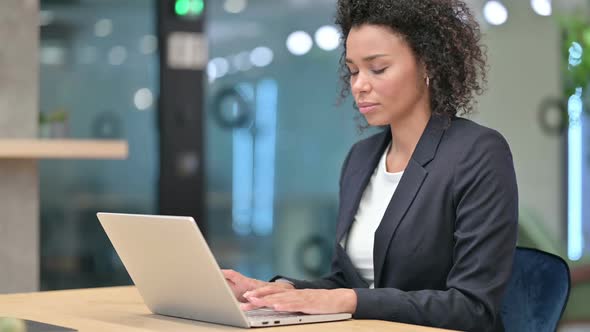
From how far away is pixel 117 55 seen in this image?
4.38 meters

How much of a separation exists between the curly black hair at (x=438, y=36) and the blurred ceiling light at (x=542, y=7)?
2930 mm

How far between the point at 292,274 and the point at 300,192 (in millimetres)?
369

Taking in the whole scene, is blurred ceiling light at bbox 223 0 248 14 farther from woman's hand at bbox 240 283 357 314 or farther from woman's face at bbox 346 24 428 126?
woman's hand at bbox 240 283 357 314

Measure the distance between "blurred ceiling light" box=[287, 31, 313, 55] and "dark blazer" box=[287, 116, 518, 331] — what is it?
7.98ft

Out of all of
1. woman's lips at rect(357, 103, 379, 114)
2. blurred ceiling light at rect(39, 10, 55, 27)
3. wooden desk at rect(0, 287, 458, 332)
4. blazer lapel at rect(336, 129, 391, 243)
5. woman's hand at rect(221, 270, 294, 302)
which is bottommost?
wooden desk at rect(0, 287, 458, 332)

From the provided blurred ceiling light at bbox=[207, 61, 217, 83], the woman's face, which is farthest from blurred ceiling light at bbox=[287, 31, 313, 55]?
the woman's face

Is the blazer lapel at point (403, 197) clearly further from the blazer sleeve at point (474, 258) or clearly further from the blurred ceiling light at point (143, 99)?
the blurred ceiling light at point (143, 99)

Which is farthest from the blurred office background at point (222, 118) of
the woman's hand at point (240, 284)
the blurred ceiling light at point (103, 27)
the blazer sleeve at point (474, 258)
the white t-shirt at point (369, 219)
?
the blazer sleeve at point (474, 258)

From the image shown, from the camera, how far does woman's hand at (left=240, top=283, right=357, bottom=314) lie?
1.90 m

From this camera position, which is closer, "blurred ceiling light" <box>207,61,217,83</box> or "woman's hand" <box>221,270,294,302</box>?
"woman's hand" <box>221,270,294,302</box>

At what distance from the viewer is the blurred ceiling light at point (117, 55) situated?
14.3 feet

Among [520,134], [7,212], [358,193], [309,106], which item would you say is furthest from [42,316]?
[520,134]

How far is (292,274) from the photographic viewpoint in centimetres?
477

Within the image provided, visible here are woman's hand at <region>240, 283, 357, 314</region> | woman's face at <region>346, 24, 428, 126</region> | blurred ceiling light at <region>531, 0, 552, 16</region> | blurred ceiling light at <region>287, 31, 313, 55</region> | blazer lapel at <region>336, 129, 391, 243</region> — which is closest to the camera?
woman's hand at <region>240, 283, 357, 314</region>
